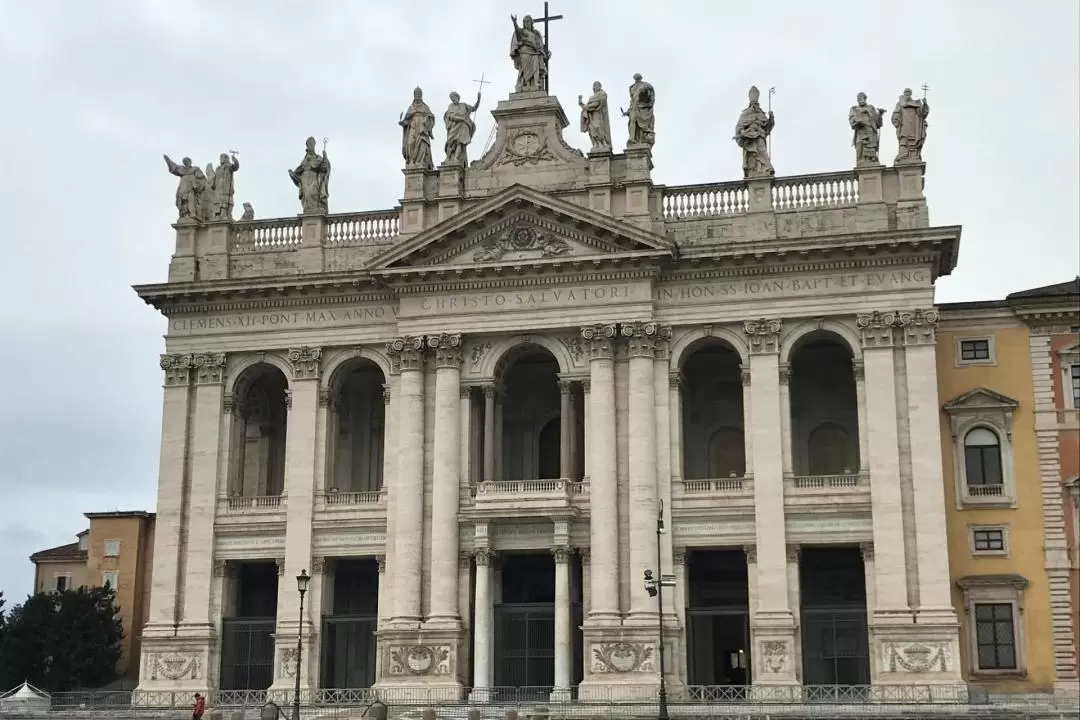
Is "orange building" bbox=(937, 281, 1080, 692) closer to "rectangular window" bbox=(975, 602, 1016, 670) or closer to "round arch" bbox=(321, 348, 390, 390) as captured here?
"rectangular window" bbox=(975, 602, 1016, 670)

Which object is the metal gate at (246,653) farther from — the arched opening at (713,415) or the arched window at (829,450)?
the arched window at (829,450)

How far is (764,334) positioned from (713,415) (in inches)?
188

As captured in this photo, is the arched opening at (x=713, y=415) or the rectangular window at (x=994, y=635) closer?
the rectangular window at (x=994, y=635)

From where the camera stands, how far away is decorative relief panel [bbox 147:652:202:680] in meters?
48.8

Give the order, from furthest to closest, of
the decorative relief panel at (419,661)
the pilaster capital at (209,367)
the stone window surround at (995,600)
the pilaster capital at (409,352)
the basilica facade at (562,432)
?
1. the pilaster capital at (209,367)
2. the pilaster capital at (409,352)
3. the decorative relief panel at (419,661)
4. the basilica facade at (562,432)
5. the stone window surround at (995,600)

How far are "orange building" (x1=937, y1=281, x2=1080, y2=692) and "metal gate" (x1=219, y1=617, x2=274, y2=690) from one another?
2236 centimetres

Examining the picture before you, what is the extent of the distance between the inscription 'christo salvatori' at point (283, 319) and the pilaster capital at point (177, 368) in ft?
3.41

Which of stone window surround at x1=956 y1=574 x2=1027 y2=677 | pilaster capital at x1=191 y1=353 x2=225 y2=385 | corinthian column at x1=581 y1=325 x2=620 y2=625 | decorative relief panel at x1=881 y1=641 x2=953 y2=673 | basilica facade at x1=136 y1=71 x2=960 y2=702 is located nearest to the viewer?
decorative relief panel at x1=881 y1=641 x2=953 y2=673

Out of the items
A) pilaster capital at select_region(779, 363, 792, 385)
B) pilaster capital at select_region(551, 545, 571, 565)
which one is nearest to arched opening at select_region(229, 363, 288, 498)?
pilaster capital at select_region(551, 545, 571, 565)

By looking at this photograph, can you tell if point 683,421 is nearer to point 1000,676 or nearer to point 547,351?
point 547,351

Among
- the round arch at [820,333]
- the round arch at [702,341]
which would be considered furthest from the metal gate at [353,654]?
the round arch at [820,333]

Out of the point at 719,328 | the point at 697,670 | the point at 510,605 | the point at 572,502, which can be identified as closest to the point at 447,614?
the point at 510,605

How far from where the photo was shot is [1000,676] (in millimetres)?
45062

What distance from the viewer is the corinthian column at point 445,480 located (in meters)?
Answer: 47.2
